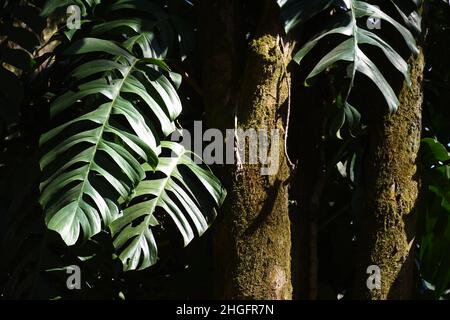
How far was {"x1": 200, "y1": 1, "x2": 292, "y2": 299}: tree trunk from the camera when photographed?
259cm

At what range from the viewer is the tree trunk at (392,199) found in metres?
2.74

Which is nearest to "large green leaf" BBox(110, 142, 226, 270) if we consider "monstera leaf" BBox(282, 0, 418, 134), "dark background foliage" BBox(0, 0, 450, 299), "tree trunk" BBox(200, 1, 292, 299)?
"tree trunk" BBox(200, 1, 292, 299)

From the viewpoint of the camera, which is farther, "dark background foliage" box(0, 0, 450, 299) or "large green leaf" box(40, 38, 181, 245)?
"dark background foliage" box(0, 0, 450, 299)

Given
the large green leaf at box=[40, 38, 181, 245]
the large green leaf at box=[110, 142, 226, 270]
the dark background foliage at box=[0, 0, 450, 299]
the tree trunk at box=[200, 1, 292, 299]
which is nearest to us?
the large green leaf at box=[40, 38, 181, 245]

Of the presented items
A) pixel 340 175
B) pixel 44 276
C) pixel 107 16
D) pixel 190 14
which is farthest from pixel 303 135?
pixel 44 276

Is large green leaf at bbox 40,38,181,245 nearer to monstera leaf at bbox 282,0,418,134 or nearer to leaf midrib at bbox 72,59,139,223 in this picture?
leaf midrib at bbox 72,59,139,223

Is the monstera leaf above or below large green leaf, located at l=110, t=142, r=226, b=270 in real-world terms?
above

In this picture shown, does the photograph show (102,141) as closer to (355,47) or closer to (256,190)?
(256,190)

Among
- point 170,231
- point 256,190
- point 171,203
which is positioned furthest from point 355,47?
point 170,231

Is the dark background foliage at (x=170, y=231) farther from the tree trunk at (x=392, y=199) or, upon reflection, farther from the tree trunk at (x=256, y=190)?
the tree trunk at (x=256, y=190)

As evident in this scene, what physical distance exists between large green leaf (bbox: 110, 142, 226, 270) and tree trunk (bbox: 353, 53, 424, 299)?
1.88 feet

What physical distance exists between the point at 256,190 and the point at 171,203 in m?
0.29

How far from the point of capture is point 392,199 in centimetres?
274
